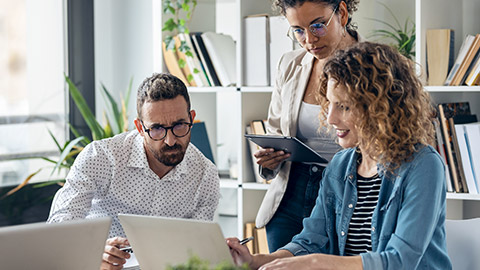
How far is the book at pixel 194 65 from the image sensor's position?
3.04 m

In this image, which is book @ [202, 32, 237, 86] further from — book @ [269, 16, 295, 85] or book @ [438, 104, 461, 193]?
book @ [438, 104, 461, 193]

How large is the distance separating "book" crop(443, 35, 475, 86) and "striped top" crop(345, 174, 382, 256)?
1159 mm

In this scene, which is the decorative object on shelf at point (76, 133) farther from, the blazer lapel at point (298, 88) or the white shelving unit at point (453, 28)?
the white shelving unit at point (453, 28)

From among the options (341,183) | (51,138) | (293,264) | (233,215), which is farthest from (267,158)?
(51,138)

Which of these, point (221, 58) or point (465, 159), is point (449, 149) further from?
point (221, 58)

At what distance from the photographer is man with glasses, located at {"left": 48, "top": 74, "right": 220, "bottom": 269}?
191 cm

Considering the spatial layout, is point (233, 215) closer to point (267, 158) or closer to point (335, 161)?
point (267, 158)

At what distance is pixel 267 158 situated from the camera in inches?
88.0

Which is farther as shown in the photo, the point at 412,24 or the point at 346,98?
the point at 412,24

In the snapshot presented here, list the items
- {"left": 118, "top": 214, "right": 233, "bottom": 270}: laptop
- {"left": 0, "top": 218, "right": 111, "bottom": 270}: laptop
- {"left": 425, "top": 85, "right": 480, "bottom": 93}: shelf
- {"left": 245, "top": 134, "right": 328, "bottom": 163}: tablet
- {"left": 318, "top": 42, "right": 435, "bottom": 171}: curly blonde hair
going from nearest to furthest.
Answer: {"left": 0, "top": 218, "right": 111, "bottom": 270}: laptop → {"left": 118, "top": 214, "right": 233, "bottom": 270}: laptop → {"left": 318, "top": 42, "right": 435, "bottom": 171}: curly blonde hair → {"left": 245, "top": 134, "right": 328, "bottom": 163}: tablet → {"left": 425, "top": 85, "right": 480, "bottom": 93}: shelf

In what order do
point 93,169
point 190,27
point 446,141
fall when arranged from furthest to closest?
Answer: point 190,27 → point 446,141 → point 93,169

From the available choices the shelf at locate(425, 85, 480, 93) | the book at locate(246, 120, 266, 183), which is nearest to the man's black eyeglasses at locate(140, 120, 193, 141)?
the book at locate(246, 120, 266, 183)

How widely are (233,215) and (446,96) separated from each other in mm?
1258

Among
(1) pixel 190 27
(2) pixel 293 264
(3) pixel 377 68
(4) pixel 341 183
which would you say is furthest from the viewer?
(1) pixel 190 27
